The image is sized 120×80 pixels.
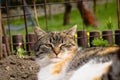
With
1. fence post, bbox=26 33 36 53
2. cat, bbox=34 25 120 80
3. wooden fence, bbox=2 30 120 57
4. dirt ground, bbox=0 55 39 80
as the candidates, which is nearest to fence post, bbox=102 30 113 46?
wooden fence, bbox=2 30 120 57

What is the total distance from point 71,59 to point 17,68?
163 cm

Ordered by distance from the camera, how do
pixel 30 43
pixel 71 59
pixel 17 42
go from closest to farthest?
pixel 71 59, pixel 30 43, pixel 17 42

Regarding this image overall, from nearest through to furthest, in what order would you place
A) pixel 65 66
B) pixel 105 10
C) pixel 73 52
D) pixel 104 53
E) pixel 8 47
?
pixel 104 53, pixel 65 66, pixel 73 52, pixel 8 47, pixel 105 10

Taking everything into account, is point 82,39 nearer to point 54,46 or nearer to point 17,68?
point 17,68

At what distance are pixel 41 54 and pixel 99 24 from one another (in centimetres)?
846

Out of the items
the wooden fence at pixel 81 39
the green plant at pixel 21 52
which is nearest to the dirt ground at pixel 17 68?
the green plant at pixel 21 52

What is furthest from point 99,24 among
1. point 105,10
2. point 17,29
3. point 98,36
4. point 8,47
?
point 8,47

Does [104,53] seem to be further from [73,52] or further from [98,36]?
[98,36]

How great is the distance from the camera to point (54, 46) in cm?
453

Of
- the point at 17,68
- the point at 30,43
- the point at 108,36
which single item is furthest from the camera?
the point at 108,36

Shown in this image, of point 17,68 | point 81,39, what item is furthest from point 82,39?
point 17,68

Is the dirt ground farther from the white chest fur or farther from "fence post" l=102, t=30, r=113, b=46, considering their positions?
"fence post" l=102, t=30, r=113, b=46

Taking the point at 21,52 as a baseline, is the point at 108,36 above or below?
above

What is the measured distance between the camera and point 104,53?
3537 millimetres
